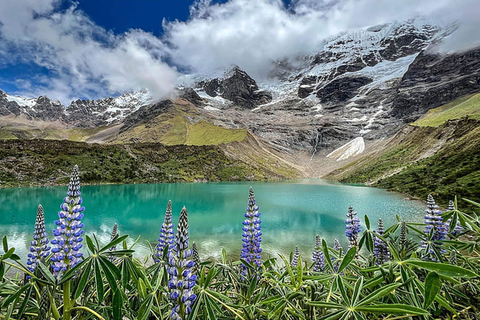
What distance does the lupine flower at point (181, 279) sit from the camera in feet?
8.25

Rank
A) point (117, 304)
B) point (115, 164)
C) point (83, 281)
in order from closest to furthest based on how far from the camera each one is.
→ point (117, 304)
point (83, 281)
point (115, 164)

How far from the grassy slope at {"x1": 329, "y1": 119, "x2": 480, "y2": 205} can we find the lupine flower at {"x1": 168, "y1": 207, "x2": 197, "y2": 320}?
42.2m

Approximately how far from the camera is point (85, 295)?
8.36ft

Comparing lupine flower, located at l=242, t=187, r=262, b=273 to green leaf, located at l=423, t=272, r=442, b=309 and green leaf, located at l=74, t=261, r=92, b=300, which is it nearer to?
green leaf, located at l=74, t=261, r=92, b=300

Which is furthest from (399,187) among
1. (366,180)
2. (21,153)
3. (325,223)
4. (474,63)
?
(474,63)

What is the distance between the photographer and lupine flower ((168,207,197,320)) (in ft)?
8.25

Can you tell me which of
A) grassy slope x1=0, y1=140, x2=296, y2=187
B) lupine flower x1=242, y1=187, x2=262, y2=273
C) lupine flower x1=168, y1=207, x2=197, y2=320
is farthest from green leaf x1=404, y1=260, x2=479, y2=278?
grassy slope x1=0, y1=140, x2=296, y2=187

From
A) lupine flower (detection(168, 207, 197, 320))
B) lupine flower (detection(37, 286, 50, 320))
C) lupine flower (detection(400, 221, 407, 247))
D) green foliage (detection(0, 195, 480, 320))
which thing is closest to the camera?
green foliage (detection(0, 195, 480, 320))

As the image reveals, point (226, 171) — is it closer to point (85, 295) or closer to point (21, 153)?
point (21, 153)

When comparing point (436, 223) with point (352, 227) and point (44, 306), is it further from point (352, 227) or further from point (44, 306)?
point (44, 306)

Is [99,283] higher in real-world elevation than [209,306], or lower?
higher

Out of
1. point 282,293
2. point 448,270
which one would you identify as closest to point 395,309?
point 448,270

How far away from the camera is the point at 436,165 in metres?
66.7

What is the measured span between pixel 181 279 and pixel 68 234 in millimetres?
1559
